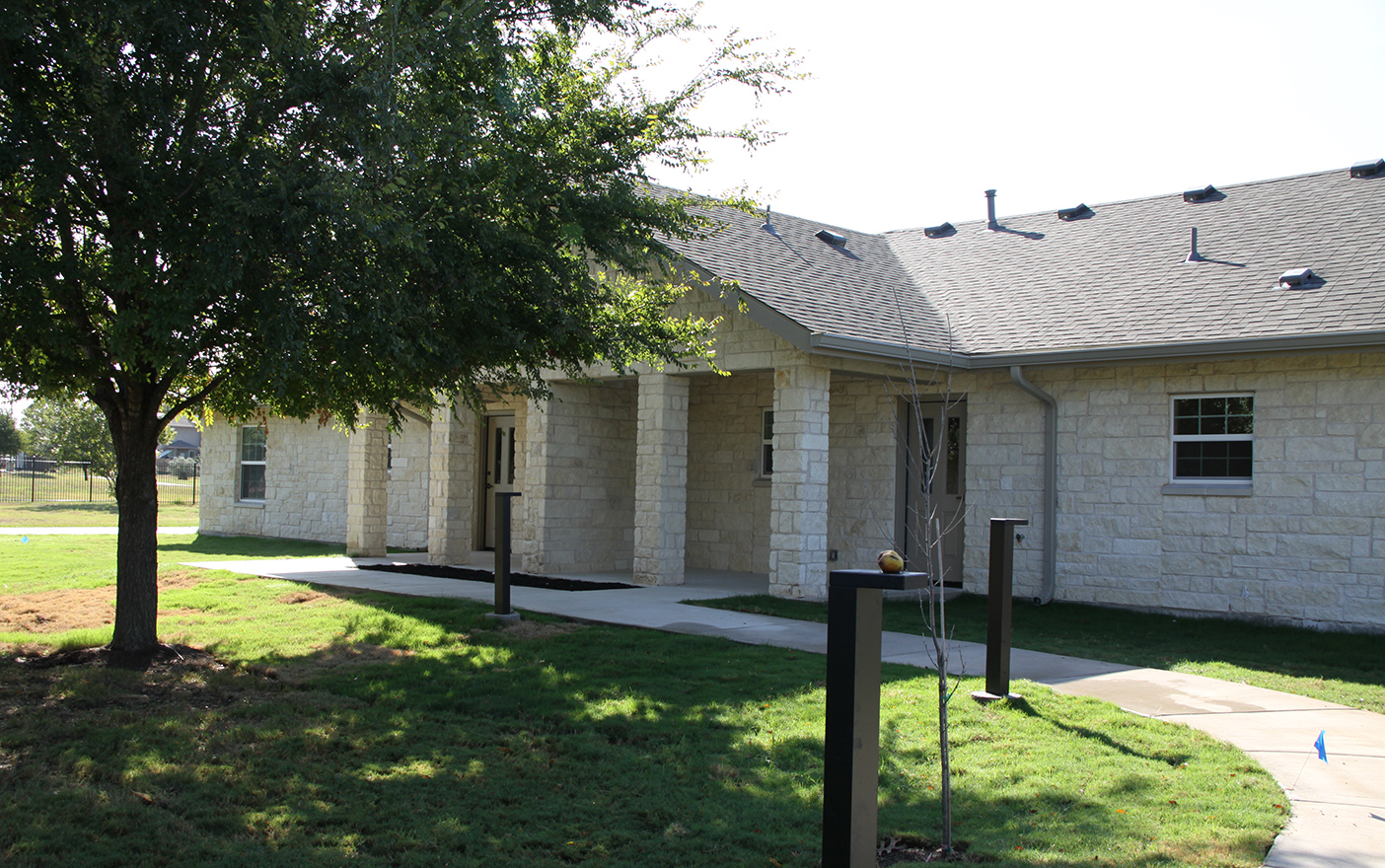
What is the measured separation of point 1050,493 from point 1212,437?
2001 mm

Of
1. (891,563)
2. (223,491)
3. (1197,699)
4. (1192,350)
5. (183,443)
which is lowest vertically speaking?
(1197,699)

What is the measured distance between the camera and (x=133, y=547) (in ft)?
26.4

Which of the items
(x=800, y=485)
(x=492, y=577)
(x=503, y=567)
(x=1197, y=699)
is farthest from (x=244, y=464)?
(x=1197, y=699)

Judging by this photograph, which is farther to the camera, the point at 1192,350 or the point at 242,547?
the point at 242,547

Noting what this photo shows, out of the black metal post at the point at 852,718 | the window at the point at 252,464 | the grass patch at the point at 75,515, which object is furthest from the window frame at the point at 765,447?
the grass patch at the point at 75,515

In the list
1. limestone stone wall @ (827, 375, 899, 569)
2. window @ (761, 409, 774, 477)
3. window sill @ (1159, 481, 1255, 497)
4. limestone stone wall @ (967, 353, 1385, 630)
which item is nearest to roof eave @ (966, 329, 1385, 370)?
limestone stone wall @ (967, 353, 1385, 630)

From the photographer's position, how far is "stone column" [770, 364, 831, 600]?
12.5 metres

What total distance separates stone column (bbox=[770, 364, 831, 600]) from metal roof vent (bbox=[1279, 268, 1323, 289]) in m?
5.45

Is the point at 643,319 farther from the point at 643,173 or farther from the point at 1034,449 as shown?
the point at 1034,449

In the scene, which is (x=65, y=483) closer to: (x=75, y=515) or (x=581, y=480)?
(x=75, y=515)

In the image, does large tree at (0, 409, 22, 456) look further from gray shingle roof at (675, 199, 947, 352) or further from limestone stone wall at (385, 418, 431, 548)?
gray shingle roof at (675, 199, 947, 352)

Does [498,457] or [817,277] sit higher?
[817,277]

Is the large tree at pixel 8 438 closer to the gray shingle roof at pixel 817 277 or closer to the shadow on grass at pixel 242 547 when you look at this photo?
the shadow on grass at pixel 242 547

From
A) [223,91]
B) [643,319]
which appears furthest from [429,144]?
[643,319]
